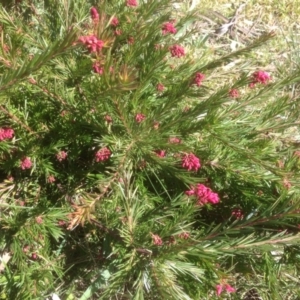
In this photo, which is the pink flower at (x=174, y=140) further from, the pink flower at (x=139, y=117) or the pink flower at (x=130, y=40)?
the pink flower at (x=130, y=40)

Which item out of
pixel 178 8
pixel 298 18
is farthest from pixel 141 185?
pixel 298 18

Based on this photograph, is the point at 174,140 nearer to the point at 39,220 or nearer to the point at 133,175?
the point at 133,175

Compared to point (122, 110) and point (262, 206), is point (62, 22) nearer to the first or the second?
point (122, 110)

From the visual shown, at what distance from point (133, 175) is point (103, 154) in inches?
5.8

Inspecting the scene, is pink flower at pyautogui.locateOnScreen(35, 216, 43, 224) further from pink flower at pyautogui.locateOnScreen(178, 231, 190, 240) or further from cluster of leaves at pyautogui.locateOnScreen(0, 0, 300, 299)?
pink flower at pyautogui.locateOnScreen(178, 231, 190, 240)

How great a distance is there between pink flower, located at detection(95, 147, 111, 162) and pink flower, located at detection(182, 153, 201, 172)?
238mm

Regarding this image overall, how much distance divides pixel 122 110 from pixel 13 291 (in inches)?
30.9

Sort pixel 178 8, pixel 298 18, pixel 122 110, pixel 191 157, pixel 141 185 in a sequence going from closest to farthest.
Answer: pixel 122 110
pixel 191 157
pixel 141 185
pixel 178 8
pixel 298 18

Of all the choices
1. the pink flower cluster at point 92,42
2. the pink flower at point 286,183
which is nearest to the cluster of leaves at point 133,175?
the pink flower at point 286,183

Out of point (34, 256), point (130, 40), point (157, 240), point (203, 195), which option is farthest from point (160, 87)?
point (34, 256)

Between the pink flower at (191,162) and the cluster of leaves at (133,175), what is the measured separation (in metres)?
0.03

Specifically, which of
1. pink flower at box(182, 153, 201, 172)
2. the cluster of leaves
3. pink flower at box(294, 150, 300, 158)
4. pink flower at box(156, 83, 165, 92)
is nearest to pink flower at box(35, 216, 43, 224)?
the cluster of leaves

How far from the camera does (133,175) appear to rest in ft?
5.06

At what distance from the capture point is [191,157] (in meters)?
1.38
